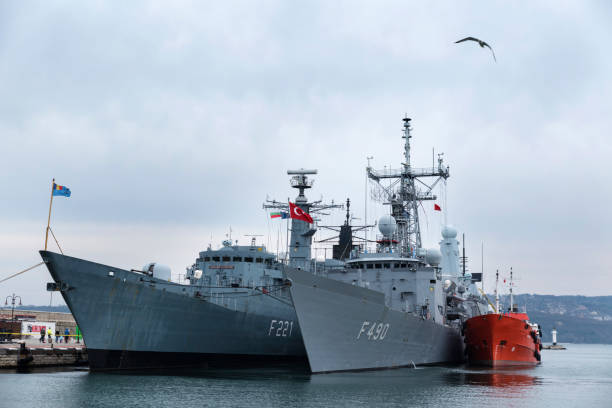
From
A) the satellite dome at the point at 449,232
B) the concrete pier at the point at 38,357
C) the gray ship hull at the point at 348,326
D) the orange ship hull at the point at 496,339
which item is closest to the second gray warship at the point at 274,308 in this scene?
the gray ship hull at the point at 348,326

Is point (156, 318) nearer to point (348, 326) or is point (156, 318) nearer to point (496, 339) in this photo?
point (348, 326)

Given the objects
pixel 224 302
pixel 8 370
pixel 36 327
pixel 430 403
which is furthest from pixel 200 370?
pixel 36 327

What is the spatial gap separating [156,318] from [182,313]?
3.13ft

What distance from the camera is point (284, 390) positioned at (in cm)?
1692

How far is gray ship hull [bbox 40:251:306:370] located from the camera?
19.5 meters

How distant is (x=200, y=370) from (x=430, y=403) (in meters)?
10.4

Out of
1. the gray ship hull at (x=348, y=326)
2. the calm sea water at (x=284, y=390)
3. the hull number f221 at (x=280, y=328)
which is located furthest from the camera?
the hull number f221 at (x=280, y=328)

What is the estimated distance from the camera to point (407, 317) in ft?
69.8

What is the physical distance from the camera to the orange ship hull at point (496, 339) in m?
26.5

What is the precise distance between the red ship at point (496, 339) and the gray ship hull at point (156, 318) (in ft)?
31.4

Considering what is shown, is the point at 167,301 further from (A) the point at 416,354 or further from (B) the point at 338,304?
(A) the point at 416,354

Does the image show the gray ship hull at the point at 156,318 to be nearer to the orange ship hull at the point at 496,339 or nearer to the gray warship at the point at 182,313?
the gray warship at the point at 182,313

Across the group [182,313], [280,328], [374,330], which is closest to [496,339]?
[374,330]

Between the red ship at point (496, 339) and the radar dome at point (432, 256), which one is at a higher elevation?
the radar dome at point (432, 256)
